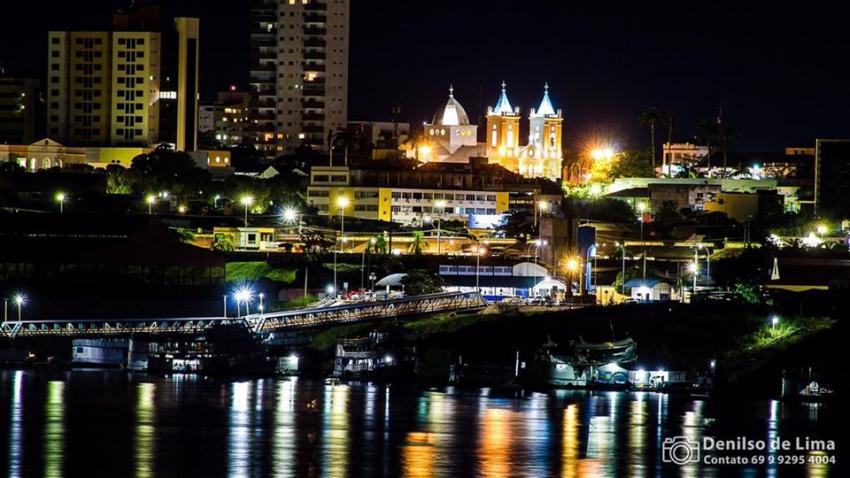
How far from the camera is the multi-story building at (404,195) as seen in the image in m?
95.4

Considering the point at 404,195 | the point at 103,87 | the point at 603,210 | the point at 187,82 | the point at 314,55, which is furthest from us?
the point at 314,55

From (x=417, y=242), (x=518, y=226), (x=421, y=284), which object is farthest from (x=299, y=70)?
(x=421, y=284)

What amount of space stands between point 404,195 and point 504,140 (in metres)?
29.8

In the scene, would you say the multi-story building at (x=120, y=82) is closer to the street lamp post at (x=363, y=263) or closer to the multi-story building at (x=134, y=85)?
the multi-story building at (x=134, y=85)

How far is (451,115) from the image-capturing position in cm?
13112

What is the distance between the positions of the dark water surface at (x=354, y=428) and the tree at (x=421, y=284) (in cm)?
1367

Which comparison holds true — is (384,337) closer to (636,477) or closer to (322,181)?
(636,477)

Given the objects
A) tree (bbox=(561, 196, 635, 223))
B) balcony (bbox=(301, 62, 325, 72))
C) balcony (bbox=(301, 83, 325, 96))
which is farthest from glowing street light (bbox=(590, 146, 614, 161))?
tree (bbox=(561, 196, 635, 223))

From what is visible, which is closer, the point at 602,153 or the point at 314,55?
the point at 602,153

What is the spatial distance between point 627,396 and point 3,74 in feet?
290

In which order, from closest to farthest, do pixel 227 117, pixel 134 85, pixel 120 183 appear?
pixel 120 183, pixel 134 85, pixel 227 117

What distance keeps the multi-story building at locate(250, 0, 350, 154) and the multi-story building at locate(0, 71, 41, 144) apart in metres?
18.3

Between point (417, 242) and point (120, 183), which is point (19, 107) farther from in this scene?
point (417, 242)

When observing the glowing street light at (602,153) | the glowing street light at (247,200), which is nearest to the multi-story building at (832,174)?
the glowing street light at (602,153)
